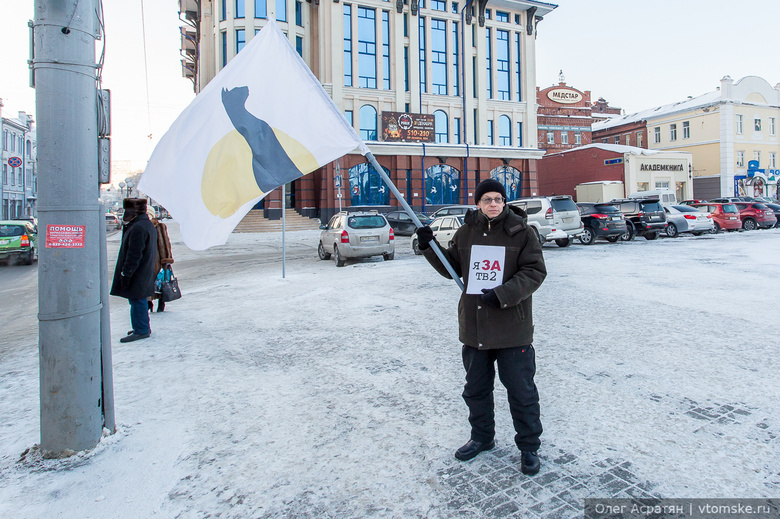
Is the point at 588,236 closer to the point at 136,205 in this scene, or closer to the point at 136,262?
the point at 136,205

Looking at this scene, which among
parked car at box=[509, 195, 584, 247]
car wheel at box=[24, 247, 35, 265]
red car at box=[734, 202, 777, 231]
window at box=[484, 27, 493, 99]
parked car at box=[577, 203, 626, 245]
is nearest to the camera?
parked car at box=[509, 195, 584, 247]

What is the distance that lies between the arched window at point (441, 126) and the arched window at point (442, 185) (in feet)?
7.24

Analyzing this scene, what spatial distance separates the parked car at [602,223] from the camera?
18797 mm

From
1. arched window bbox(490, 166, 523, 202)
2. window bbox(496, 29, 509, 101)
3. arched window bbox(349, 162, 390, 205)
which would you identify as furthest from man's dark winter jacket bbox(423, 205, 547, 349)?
window bbox(496, 29, 509, 101)

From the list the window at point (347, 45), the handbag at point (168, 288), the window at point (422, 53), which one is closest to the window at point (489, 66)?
the window at point (422, 53)

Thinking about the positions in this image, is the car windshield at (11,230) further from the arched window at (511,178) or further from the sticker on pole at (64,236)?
the arched window at (511,178)

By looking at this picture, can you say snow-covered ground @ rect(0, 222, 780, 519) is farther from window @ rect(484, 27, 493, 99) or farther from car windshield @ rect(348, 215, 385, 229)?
window @ rect(484, 27, 493, 99)

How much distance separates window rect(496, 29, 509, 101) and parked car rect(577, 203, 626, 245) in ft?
82.1

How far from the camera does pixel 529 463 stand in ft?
10.0

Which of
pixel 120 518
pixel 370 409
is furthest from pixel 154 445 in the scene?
pixel 370 409

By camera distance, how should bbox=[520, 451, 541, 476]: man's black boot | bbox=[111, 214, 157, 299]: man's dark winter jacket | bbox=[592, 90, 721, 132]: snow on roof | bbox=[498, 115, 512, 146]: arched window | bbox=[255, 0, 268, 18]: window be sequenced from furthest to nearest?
1. bbox=[592, 90, 721, 132]: snow on roof
2. bbox=[498, 115, 512, 146]: arched window
3. bbox=[255, 0, 268, 18]: window
4. bbox=[111, 214, 157, 299]: man's dark winter jacket
5. bbox=[520, 451, 541, 476]: man's black boot

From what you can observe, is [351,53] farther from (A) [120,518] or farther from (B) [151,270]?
(A) [120,518]

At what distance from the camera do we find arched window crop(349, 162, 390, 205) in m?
36.9

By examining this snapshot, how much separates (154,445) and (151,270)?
3.32 metres
